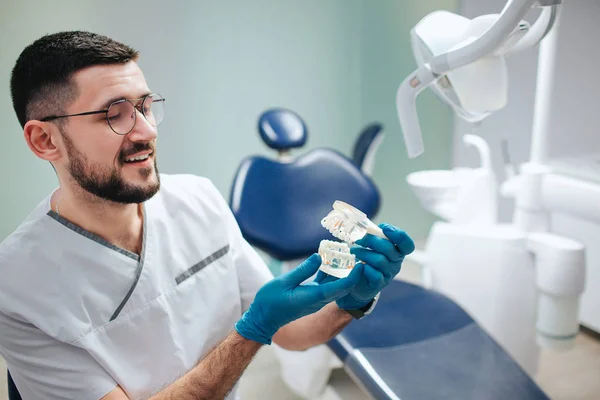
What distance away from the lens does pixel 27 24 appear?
1.84 meters

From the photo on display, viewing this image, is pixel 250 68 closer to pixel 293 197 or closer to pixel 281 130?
pixel 281 130

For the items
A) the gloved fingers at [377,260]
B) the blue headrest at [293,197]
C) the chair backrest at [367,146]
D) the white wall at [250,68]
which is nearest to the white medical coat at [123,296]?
the gloved fingers at [377,260]

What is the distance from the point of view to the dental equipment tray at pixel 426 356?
1.33m

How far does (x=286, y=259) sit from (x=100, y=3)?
119 cm

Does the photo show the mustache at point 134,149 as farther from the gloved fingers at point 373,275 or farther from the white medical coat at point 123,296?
the gloved fingers at point 373,275

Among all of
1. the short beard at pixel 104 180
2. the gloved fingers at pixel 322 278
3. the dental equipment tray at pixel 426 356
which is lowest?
the dental equipment tray at pixel 426 356

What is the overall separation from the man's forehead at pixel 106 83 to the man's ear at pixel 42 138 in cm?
8

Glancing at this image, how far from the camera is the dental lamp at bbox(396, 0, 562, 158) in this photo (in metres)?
0.88

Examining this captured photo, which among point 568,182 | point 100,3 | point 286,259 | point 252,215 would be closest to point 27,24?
point 100,3

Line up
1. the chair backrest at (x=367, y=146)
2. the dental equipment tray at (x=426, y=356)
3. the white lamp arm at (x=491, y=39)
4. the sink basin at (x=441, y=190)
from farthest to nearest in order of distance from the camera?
the chair backrest at (x=367, y=146) < the sink basin at (x=441, y=190) < the dental equipment tray at (x=426, y=356) < the white lamp arm at (x=491, y=39)

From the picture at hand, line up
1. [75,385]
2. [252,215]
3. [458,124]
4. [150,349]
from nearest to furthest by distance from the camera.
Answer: [75,385] < [150,349] < [252,215] < [458,124]

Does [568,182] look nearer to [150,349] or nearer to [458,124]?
[458,124]

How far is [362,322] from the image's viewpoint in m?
1.59

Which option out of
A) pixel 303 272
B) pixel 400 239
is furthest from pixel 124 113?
pixel 400 239
